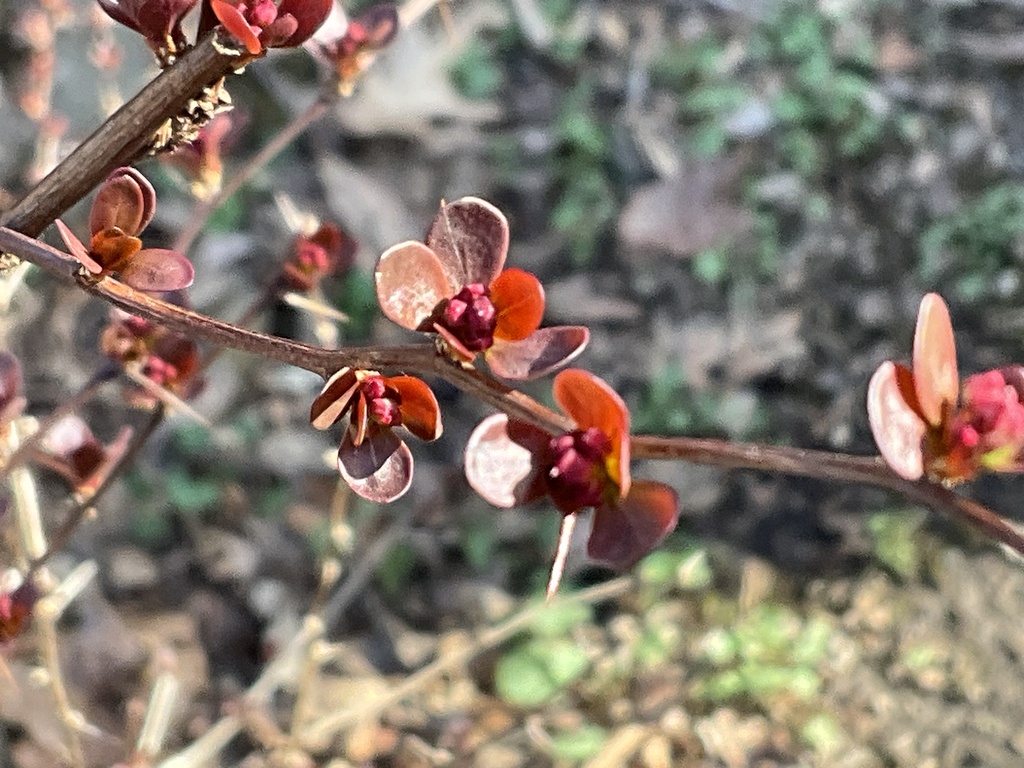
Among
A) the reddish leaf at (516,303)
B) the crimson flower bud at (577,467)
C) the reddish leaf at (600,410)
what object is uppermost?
the reddish leaf at (516,303)

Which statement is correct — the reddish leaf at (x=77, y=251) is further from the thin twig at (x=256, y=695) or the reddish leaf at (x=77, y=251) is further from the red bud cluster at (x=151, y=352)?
the thin twig at (x=256, y=695)

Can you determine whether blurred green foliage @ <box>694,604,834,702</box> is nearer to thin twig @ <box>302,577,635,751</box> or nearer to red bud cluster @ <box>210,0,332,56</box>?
thin twig @ <box>302,577,635,751</box>

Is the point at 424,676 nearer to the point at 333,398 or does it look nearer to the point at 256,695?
the point at 256,695

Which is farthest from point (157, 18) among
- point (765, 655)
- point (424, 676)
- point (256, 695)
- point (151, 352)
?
point (765, 655)

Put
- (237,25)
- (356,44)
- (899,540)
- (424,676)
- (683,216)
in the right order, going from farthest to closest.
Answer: (683,216), (899,540), (424,676), (356,44), (237,25)

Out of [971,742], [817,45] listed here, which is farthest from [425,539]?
[817,45]

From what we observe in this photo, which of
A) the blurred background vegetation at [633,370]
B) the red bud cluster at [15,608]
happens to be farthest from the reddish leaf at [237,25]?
the blurred background vegetation at [633,370]
